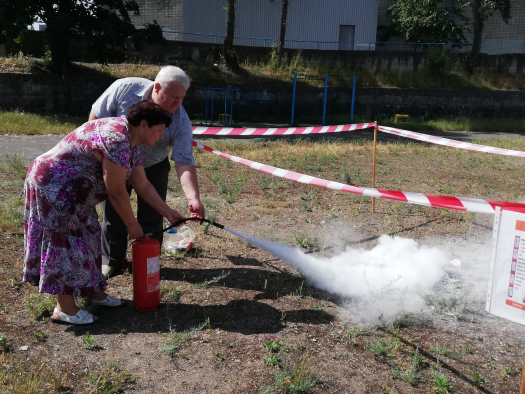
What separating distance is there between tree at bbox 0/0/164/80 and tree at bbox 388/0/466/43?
20.2 metres

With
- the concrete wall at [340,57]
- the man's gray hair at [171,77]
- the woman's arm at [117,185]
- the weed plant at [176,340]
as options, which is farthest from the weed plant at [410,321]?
the concrete wall at [340,57]

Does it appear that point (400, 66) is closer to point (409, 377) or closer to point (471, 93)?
point (471, 93)

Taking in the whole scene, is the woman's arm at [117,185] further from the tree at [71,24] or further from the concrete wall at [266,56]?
the concrete wall at [266,56]

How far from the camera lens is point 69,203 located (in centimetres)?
340

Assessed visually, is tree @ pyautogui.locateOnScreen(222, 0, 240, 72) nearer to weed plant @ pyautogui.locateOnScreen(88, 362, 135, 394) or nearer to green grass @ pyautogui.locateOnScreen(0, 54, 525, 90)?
green grass @ pyautogui.locateOnScreen(0, 54, 525, 90)

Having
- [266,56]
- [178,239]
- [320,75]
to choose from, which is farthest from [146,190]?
[266,56]

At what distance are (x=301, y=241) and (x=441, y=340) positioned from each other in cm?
225

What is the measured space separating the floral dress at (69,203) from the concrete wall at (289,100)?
1669 centimetres

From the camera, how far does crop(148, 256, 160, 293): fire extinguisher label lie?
381 cm

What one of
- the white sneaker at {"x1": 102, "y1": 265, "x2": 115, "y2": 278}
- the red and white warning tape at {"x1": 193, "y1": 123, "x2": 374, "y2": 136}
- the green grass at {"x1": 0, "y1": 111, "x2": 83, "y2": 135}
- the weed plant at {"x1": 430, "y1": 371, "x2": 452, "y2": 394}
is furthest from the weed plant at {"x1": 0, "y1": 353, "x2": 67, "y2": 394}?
the green grass at {"x1": 0, "y1": 111, "x2": 83, "y2": 135}

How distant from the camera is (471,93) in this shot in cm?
2419

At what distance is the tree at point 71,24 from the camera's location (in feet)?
52.6

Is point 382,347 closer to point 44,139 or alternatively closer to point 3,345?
point 3,345

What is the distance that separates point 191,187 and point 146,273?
2.75ft
